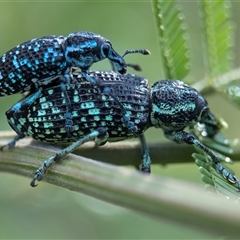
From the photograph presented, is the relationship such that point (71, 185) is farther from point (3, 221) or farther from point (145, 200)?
point (3, 221)

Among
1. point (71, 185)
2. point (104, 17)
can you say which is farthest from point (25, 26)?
point (71, 185)

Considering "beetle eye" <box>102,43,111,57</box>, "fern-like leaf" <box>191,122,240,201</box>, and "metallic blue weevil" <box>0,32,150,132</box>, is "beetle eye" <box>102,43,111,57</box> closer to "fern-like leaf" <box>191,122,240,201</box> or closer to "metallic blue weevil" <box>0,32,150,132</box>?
"metallic blue weevil" <box>0,32,150,132</box>

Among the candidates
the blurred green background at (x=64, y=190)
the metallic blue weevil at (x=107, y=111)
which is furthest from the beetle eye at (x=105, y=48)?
the blurred green background at (x=64, y=190)

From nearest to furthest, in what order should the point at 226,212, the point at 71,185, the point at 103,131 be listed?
the point at 226,212 < the point at 71,185 < the point at 103,131

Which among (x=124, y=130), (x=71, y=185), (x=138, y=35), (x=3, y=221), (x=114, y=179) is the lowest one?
(x=3, y=221)

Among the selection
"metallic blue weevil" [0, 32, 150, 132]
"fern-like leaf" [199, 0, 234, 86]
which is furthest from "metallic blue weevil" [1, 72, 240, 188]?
"fern-like leaf" [199, 0, 234, 86]

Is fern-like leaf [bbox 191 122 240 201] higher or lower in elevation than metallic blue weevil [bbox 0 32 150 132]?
lower

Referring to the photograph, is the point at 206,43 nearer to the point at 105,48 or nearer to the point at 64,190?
the point at 105,48
